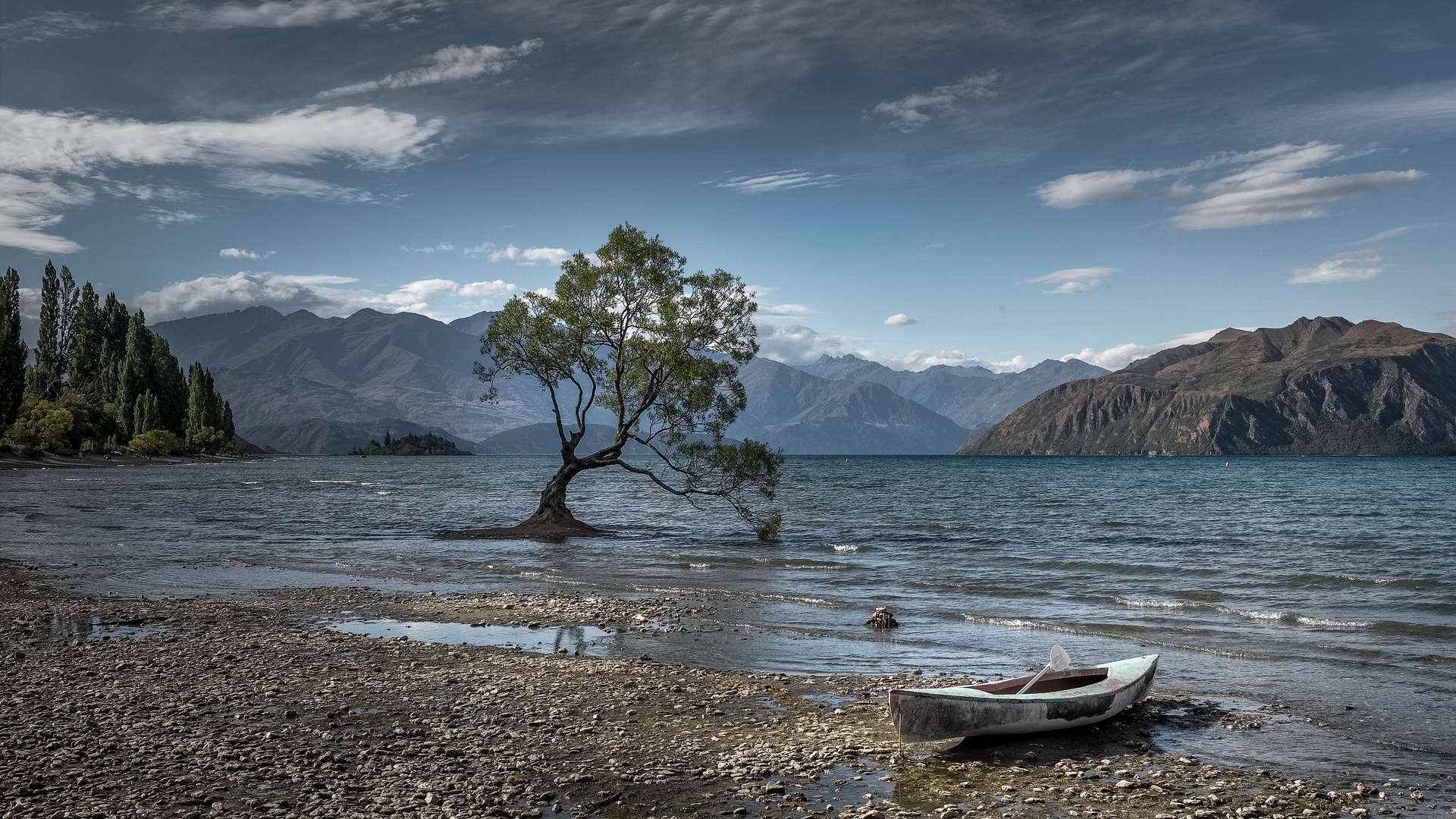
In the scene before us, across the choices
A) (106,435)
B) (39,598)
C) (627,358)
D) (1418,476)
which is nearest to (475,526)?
(627,358)

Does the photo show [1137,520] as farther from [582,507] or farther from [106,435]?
[106,435]

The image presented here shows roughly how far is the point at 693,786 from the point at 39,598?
25.7 m

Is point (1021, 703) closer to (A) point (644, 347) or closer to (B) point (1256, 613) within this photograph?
(B) point (1256, 613)

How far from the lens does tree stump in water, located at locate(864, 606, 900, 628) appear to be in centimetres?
2578

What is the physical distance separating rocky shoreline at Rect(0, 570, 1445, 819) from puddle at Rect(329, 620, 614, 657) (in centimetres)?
130

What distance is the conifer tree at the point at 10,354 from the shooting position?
126 metres

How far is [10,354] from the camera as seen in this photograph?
418 feet

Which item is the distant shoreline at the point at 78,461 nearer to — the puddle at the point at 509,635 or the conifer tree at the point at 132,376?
the conifer tree at the point at 132,376

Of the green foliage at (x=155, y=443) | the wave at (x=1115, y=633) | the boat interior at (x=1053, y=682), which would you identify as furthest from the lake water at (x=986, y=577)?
the green foliage at (x=155, y=443)

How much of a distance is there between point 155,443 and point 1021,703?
661 ft

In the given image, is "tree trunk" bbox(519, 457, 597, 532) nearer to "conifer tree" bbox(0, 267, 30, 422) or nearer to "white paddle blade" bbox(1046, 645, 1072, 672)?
"white paddle blade" bbox(1046, 645, 1072, 672)

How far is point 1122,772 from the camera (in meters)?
13.1

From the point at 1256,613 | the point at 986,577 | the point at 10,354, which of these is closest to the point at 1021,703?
the point at 1256,613

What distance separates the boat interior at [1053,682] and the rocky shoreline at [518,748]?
0.87m
